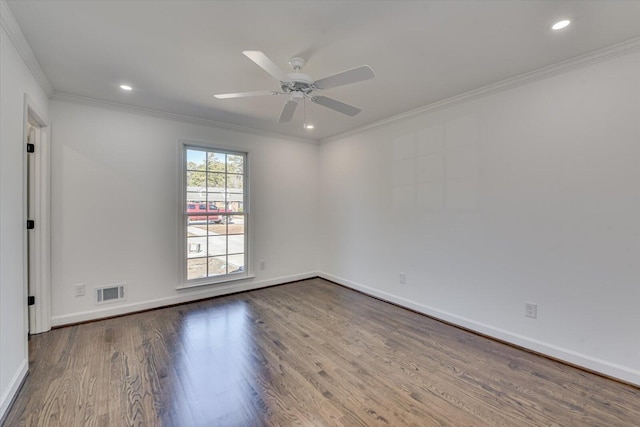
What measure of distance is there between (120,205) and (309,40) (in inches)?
114

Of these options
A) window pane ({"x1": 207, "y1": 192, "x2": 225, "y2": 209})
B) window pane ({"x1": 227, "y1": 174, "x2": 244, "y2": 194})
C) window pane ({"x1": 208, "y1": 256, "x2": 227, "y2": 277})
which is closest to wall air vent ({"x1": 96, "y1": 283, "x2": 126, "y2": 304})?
window pane ({"x1": 208, "y1": 256, "x2": 227, "y2": 277})

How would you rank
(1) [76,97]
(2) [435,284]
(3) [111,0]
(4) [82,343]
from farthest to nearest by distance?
(2) [435,284] < (1) [76,97] < (4) [82,343] < (3) [111,0]

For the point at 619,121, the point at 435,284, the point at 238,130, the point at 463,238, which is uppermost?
the point at 238,130

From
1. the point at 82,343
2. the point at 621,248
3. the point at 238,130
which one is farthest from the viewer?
the point at 238,130

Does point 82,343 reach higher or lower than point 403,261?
lower

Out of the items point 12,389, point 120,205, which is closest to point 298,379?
point 12,389

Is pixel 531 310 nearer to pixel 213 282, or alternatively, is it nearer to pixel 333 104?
pixel 333 104

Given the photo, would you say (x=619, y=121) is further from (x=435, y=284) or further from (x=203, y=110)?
(x=203, y=110)

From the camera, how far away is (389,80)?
109 inches

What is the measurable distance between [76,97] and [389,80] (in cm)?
337

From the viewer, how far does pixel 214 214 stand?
13.6ft

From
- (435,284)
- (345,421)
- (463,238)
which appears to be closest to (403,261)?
(435,284)

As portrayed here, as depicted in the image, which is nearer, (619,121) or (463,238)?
(619,121)

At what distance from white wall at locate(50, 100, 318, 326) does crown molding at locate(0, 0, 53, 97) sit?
23.2 inches
